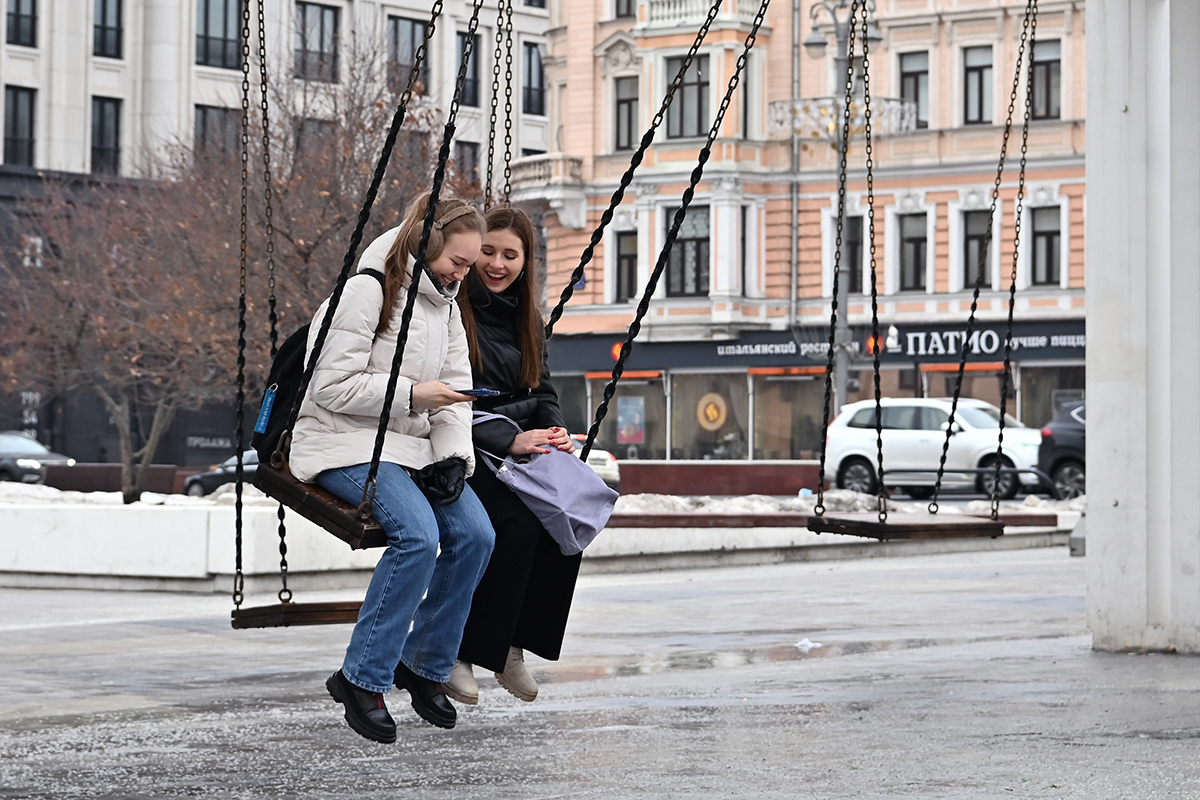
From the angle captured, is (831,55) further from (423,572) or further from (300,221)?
(423,572)

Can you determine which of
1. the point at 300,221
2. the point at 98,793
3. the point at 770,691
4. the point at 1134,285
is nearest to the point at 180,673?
the point at 770,691

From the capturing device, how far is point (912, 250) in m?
47.2

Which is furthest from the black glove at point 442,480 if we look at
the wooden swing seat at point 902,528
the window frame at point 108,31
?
the window frame at point 108,31

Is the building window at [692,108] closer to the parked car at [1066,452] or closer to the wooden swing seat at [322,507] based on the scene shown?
the parked car at [1066,452]

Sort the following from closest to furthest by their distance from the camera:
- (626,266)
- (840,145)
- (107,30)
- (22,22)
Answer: (840,145) → (626,266) → (22,22) → (107,30)

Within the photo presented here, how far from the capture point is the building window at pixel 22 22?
172 feet

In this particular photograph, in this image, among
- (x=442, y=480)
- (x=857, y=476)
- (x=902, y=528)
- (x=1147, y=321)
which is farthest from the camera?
(x=857, y=476)

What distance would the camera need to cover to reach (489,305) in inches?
276

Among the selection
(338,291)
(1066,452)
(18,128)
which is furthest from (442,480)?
(18,128)

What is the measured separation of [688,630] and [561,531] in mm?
7254

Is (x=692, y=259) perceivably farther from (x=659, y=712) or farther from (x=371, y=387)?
(x=371, y=387)

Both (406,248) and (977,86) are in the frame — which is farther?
(977,86)

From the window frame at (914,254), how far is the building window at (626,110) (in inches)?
283

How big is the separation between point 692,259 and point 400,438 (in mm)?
42393
